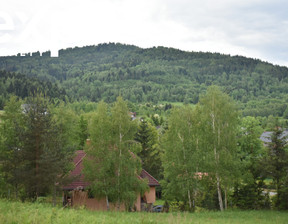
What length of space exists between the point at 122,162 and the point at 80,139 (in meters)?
23.7

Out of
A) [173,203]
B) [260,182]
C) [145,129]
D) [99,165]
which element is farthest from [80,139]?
[260,182]

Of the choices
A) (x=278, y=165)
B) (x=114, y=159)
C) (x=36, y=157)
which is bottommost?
(x=278, y=165)

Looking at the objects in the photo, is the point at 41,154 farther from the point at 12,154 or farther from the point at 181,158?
the point at 181,158

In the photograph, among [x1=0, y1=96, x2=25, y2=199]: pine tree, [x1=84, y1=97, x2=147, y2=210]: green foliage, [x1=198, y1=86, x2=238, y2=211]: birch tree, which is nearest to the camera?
[x1=0, y1=96, x2=25, y2=199]: pine tree

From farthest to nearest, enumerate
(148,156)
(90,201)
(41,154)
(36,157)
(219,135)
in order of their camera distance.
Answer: (148,156)
(219,135)
(90,201)
(36,157)
(41,154)

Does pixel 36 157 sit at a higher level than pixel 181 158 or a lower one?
higher

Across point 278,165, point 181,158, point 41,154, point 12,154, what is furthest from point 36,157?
point 278,165

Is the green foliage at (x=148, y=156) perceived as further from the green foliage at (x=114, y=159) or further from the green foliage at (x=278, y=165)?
the green foliage at (x=114, y=159)

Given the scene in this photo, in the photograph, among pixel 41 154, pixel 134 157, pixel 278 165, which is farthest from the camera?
pixel 278 165

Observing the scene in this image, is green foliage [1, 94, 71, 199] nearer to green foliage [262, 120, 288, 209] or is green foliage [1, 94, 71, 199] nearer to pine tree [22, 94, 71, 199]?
pine tree [22, 94, 71, 199]

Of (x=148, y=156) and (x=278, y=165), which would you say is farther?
(x=148, y=156)

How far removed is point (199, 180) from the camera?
26.9 meters

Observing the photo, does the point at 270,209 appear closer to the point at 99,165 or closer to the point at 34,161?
the point at 99,165

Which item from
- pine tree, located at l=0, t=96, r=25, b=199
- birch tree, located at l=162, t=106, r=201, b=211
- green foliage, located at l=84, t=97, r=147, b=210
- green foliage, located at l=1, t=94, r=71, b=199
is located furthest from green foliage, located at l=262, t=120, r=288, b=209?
pine tree, located at l=0, t=96, r=25, b=199
